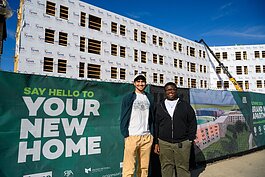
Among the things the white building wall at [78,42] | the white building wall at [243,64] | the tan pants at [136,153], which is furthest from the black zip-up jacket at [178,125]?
the white building wall at [243,64]

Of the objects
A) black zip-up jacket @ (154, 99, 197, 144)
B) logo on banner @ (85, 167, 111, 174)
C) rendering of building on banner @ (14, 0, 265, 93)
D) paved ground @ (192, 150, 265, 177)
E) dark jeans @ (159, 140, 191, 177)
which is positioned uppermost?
rendering of building on banner @ (14, 0, 265, 93)

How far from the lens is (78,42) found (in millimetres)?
21828

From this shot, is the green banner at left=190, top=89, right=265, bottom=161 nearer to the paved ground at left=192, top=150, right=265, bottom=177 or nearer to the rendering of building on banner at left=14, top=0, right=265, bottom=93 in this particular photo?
the paved ground at left=192, top=150, right=265, bottom=177

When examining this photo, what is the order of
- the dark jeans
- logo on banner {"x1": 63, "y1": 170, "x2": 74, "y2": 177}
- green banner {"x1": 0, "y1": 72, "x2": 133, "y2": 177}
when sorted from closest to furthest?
green banner {"x1": 0, "y1": 72, "x2": 133, "y2": 177}
logo on banner {"x1": 63, "y1": 170, "x2": 74, "y2": 177}
the dark jeans

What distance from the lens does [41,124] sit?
323cm

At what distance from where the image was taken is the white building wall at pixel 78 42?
60.8 feet

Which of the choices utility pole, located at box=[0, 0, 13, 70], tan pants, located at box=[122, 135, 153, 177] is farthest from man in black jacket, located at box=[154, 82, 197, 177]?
utility pole, located at box=[0, 0, 13, 70]

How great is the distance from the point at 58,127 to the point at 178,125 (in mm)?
2014

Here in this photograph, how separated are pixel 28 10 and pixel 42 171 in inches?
759

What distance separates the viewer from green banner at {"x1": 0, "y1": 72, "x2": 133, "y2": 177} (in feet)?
9.87

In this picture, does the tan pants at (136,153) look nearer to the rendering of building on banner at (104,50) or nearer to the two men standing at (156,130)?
the two men standing at (156,130)

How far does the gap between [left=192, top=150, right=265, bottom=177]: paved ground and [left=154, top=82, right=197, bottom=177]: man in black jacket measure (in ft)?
4.77

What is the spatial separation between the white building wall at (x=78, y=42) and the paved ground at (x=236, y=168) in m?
17.4

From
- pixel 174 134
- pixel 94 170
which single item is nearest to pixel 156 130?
pixel 174 134
